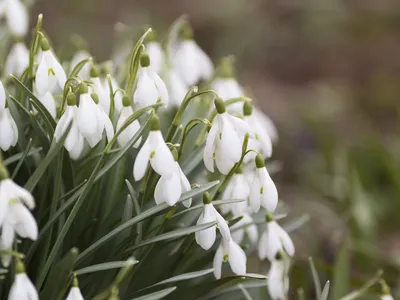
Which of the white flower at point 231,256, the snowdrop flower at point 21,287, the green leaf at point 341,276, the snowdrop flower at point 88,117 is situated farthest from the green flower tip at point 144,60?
the green leaf at point 341,276

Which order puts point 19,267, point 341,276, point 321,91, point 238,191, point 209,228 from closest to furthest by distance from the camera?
point 19,267 → point 209,228 → point 238,191 → point 341,276 → point 321,91

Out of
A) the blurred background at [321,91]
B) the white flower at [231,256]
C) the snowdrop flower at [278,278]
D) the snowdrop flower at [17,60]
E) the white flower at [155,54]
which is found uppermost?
the snowdrop flower at [17,60]

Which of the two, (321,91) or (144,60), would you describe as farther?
(321,91)

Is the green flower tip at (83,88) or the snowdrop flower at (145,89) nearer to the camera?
the green flower tip at (83,88)

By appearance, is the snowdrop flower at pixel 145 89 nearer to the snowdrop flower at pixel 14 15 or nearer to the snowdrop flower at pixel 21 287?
the snowdrop flower at pixel 21 287

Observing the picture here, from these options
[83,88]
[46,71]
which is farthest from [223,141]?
[46,71]

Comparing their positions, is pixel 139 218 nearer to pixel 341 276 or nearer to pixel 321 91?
pixel 341 276

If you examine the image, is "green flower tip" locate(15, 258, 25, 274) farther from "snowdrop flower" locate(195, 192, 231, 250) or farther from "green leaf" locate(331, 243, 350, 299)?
"green leaf" locate(331, 243, 350, 299)
